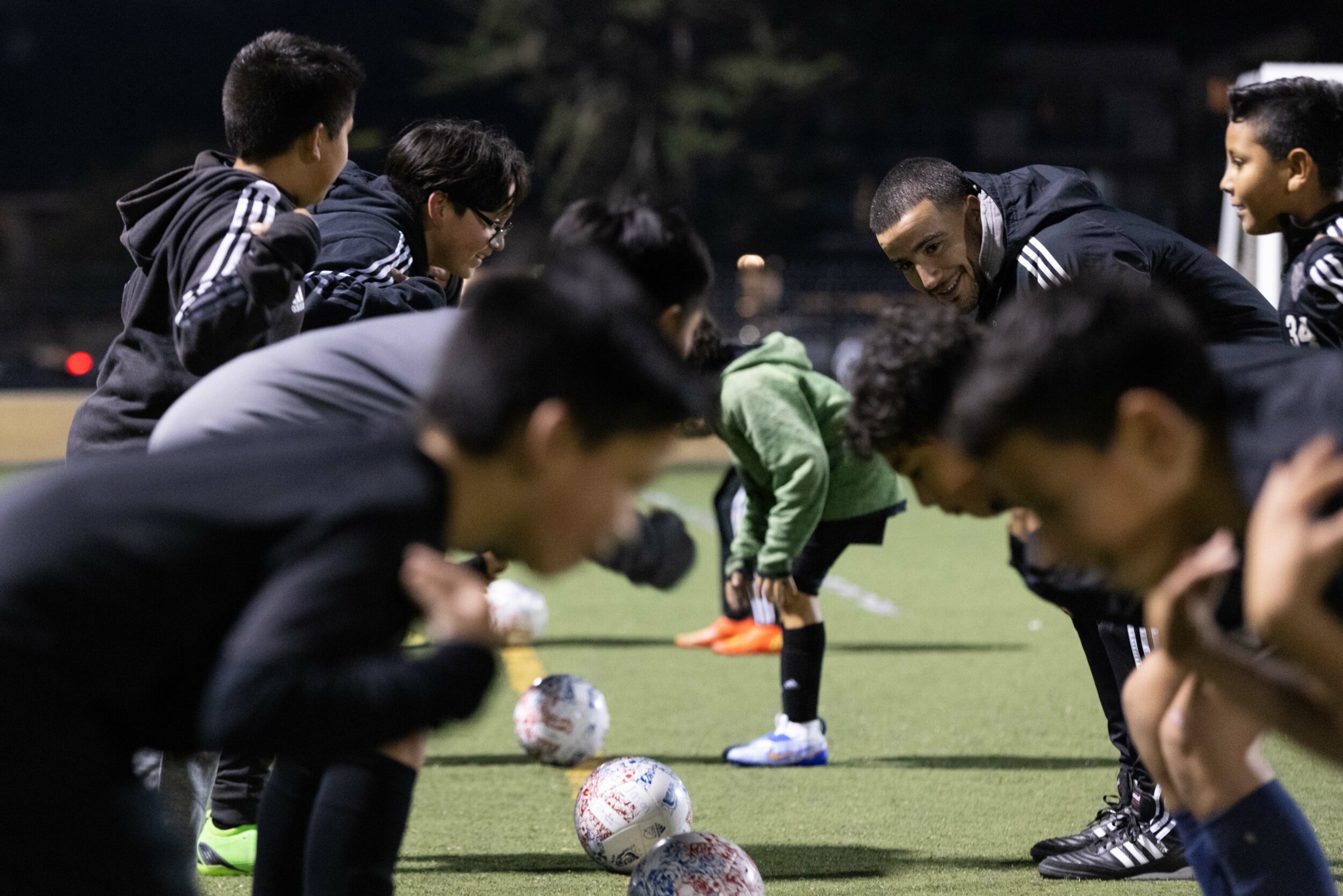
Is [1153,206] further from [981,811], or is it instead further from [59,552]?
[59,552]

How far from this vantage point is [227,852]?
14.6 ft

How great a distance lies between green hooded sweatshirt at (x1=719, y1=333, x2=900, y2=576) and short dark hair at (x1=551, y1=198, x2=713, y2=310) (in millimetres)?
2421

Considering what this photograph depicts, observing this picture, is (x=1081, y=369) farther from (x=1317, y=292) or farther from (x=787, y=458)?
(x=787, y=458)

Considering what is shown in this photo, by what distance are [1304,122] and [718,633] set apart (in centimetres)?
492

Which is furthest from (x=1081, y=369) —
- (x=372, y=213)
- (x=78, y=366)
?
(x=78, y=366)

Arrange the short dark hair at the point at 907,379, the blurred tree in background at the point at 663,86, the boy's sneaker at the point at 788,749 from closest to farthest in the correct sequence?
1. the short dark hair at the point at 907,379
2. the boy's sneaker at the point at 788,749
3. the blurred tree in background at the point at 663,86

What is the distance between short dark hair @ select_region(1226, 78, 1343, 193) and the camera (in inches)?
169

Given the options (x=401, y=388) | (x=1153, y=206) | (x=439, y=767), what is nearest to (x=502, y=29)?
(x=1153, y=206)

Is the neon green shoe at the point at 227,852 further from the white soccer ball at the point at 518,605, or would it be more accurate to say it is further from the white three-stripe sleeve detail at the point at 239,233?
the white soccer ball at the point at 518,605

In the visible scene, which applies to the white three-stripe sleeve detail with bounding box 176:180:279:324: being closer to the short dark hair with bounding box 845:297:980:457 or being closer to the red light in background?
the short dark hair with bounding box 845:297:980:457

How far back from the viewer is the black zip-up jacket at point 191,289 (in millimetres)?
3490

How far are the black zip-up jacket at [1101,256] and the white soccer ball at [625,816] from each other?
5.30 ft

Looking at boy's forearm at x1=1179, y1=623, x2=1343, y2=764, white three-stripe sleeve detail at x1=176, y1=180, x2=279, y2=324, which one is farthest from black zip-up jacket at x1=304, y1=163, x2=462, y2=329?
boy's forearm at x1=1179, y1=623, x2=1343, y2=764

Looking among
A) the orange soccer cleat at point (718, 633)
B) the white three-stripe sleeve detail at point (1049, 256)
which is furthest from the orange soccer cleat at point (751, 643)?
the white three-stripe sleeve detail at point (1049, 256)
